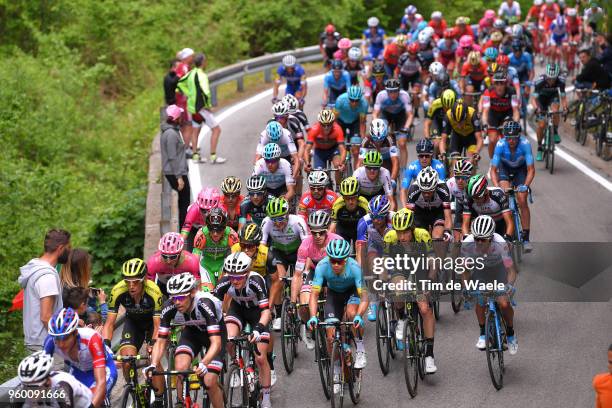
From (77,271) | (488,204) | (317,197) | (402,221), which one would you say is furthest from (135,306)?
(488,204)

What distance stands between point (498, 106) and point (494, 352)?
27.8 feet

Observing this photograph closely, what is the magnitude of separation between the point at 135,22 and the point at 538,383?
23078 mm

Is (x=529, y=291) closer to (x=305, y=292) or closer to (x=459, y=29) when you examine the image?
(x=305, y=292)

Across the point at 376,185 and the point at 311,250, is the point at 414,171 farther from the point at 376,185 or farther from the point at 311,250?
the point at 311,250

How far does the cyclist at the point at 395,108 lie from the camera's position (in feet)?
64.1

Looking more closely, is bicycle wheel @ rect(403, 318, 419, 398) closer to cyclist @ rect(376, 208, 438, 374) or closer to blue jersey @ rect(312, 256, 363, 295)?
cyclist @ rect(376, 208, 438, 374)

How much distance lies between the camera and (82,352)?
10070mm

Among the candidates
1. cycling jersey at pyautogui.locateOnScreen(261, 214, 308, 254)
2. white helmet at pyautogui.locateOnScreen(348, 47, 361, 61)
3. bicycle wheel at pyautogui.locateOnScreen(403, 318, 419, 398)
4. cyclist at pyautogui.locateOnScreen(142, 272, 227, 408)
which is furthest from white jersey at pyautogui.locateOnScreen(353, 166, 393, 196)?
white helmet at pyautogui.locateOnScreen(348, 47, 361, 61)

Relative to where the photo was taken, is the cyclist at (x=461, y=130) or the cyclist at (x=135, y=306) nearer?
the cyclist at (x=135, y=306)

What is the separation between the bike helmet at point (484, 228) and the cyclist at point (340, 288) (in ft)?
4.43

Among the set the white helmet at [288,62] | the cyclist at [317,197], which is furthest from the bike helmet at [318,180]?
the white helmet at [288,62]

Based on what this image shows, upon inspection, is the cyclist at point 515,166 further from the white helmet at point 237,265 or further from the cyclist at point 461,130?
the white helmet at point 237,265

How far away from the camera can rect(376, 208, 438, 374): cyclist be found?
1251cm

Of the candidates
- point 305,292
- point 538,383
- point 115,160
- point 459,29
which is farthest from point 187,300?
point 459,29
